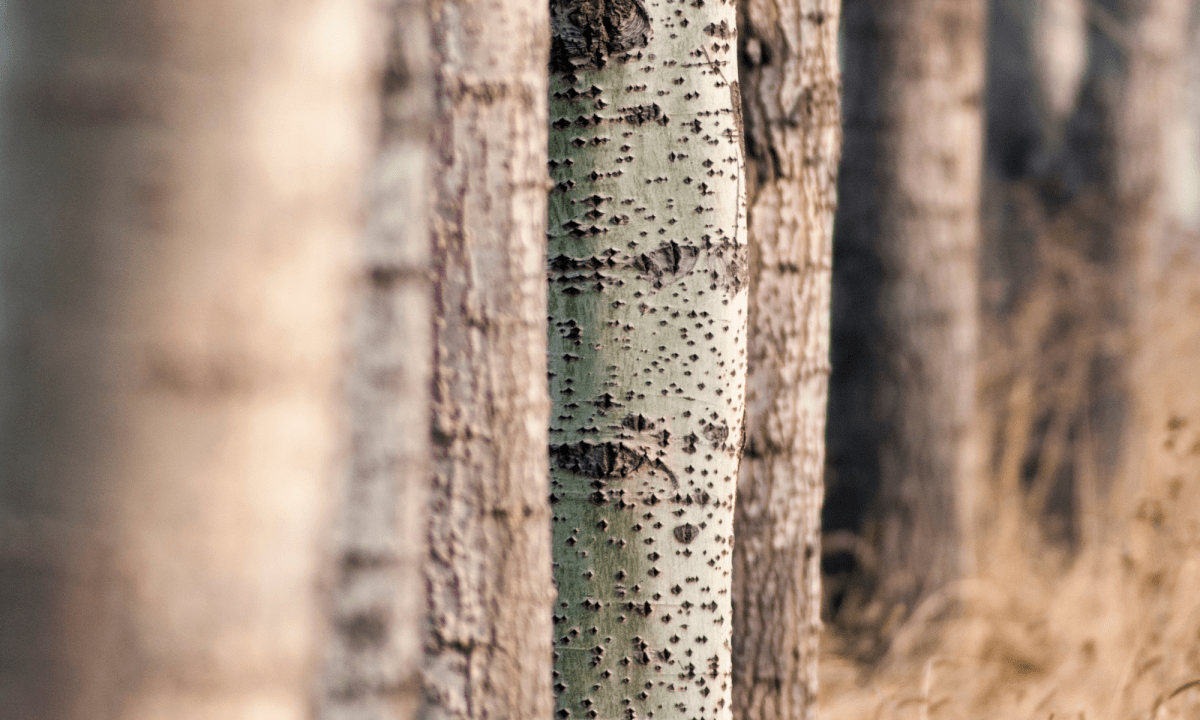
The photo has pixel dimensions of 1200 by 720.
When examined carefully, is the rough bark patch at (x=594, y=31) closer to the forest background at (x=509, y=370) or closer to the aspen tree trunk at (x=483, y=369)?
the forest background at (x=509, y=370)

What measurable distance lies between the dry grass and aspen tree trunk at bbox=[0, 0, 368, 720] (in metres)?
2.12

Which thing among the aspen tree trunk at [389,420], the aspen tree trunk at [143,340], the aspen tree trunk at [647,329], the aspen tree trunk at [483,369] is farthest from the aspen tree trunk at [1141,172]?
the aspen tree trunk at [143,340]

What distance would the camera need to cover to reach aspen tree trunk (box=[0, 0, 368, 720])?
0.51m

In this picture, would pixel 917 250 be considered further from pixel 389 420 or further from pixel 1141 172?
pixel 389 420

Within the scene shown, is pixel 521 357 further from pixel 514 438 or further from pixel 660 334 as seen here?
pixel 660 334

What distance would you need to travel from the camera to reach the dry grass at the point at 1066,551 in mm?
2750

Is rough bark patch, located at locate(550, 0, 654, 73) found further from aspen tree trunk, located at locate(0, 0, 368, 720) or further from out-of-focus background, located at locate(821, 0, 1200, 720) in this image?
out-of-focus background, located at locate(821, 0, 1200, 720)

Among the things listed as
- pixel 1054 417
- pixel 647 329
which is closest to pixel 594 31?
pixel 647 329

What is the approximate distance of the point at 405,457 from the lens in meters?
0.79

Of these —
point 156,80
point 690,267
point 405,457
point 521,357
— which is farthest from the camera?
point 690,267

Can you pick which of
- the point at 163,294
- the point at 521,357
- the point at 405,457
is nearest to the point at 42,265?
the point at 163,294

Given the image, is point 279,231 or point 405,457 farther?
point 405,457

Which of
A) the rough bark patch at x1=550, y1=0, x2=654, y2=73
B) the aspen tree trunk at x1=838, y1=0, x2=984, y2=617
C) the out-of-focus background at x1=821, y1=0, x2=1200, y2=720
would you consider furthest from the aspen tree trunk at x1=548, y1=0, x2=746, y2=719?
the aspen tree trunk at x1=838, y1=0, x2=984, y2=617

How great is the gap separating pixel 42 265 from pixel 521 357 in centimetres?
57
